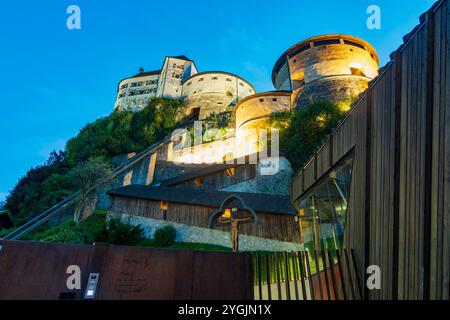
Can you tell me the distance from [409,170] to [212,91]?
50714mm

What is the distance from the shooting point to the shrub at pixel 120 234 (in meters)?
20.1

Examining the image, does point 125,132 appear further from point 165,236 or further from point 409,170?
point 409,170

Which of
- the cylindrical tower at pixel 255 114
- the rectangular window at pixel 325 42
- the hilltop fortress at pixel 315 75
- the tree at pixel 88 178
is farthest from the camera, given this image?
the rectangular window at pixel 325 42

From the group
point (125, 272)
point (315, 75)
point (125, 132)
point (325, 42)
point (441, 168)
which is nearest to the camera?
point (441, 168)

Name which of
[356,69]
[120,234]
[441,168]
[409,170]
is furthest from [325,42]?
[441,168]

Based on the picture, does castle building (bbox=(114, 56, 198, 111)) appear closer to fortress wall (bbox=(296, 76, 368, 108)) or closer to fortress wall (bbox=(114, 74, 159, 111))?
fortress wall (bbox=(114, 74, 159, 111))

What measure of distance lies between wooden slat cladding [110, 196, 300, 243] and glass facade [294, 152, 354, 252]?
888cm

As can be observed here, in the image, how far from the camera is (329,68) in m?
34.3

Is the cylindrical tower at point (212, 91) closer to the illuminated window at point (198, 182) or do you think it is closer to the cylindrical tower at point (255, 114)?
the cylindrical tower at point (255, 114)

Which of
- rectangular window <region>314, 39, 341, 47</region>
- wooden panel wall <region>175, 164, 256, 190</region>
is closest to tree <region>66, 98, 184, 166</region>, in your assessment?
wooden panel wall <region>175, 164, 256, 190</region>

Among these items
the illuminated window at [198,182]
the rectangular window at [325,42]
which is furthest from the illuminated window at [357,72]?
the illuminated window at [198,182]

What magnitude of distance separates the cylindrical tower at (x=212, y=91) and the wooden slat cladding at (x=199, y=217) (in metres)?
27.9
